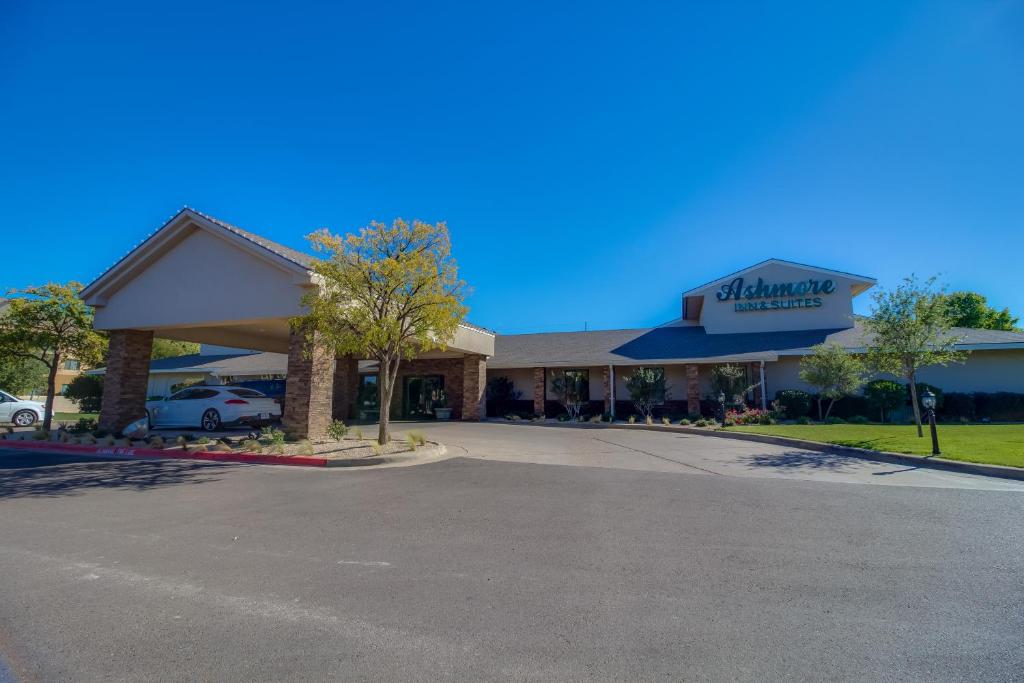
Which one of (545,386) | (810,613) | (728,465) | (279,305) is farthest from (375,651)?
(545,386)

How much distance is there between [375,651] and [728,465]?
9.39 m

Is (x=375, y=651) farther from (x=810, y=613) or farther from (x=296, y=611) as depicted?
(x=810, y=613)

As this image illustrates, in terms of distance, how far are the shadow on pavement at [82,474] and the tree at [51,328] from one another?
5.45 meters

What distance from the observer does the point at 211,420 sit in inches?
635

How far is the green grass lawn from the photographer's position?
422 inches

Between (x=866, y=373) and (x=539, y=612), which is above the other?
(x=866, y=373)

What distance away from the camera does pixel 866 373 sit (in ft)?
72.0

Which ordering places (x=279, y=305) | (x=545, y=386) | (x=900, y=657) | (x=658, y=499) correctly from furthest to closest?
(x=545, y=386) < (x=279, y=305) < (x=658, y=499) < (x=900, y=657)

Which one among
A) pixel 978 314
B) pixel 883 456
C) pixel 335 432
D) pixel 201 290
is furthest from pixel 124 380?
pixel 978 314

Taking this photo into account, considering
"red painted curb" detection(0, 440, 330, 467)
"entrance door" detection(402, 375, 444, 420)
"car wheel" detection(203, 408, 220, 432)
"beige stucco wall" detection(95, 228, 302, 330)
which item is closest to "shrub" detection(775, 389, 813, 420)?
"entrance door" detection(402, 375, 444, 420)

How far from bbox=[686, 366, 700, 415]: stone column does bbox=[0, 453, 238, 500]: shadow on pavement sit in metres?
18.8

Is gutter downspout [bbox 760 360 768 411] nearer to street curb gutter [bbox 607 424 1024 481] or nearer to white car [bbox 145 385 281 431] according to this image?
street curb gutter [bbox 607 424 1024 481]

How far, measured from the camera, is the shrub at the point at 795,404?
70.8 ft

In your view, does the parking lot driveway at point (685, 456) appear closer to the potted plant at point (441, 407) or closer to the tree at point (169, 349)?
the potted plant at point (441, 407)
